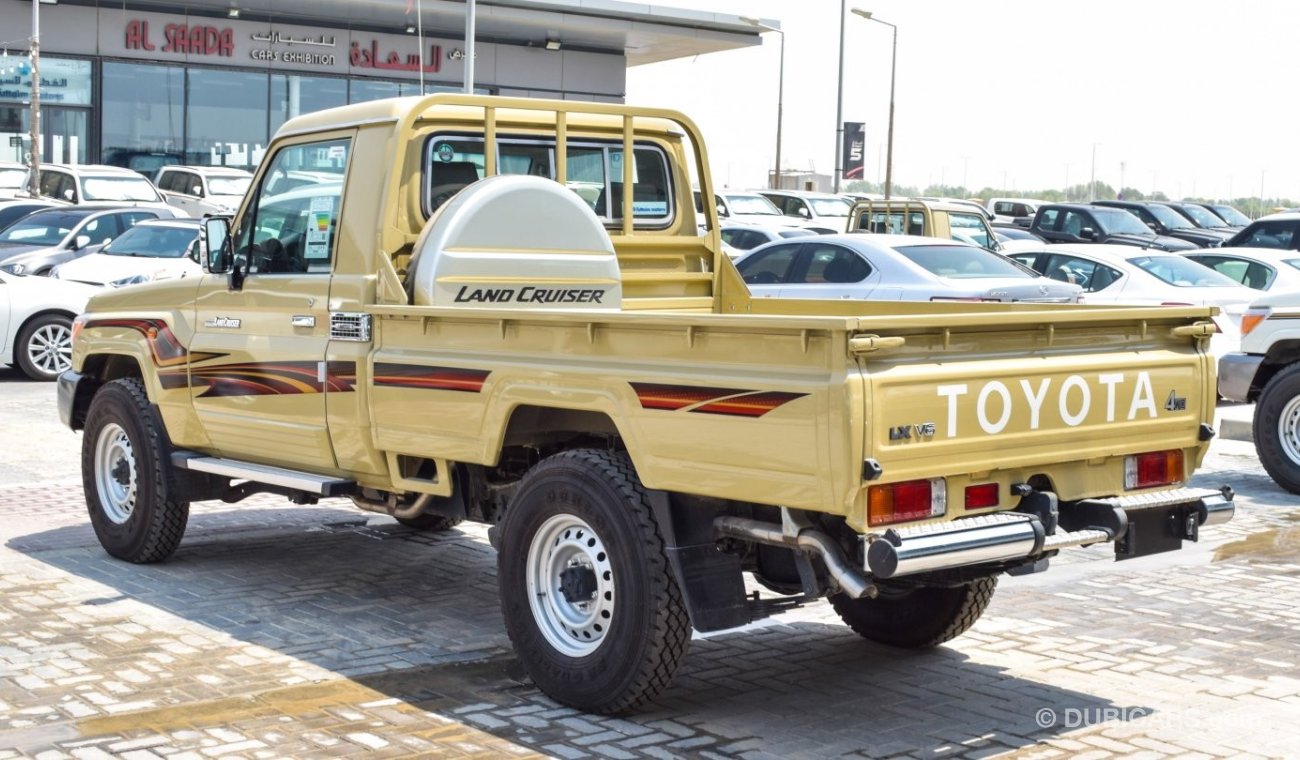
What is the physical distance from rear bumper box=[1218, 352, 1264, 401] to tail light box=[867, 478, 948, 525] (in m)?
7.05

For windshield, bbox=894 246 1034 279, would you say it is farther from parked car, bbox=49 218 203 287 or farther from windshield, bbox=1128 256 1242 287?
parked car, bbox=49 218 203 287

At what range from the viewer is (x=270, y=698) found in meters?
5.92

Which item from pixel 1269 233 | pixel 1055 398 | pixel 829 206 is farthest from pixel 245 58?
pixel 1055 398

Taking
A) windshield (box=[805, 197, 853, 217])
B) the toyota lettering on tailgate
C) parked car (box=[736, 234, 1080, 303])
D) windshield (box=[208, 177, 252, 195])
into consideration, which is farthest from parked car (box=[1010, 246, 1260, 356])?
windshield (box=[208, 177, 252, 195])

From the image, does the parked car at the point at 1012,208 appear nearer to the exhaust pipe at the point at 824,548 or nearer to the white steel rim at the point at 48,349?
the white steel rim at the point at 48,349

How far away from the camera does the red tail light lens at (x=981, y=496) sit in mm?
5383

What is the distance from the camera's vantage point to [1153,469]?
19.7ft

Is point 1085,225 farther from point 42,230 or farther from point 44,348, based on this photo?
point 44,348

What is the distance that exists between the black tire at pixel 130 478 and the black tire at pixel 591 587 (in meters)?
2.78

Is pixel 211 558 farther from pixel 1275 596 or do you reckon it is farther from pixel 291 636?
pixel 1275 596

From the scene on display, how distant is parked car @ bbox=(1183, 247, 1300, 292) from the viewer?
19938 mm

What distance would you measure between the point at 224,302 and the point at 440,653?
7.55 feet

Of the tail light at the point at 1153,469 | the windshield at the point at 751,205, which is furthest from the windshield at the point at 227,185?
the tail light at the point at 1153,469

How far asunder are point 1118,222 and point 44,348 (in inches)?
862
